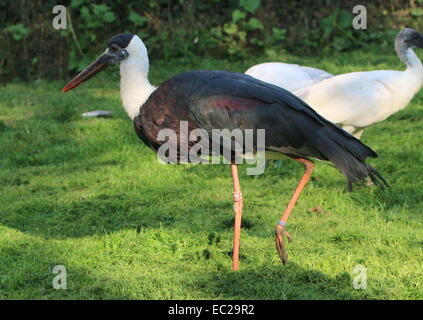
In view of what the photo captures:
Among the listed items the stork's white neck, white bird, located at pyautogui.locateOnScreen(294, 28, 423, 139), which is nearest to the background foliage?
the stork's white neck

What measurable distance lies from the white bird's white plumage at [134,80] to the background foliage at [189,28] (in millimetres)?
5025

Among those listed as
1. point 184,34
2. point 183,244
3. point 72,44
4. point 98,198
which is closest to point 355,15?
point 184,34

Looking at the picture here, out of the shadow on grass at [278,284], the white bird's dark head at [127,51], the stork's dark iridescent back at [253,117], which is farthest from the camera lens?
the white bird's dark head at [127,51]

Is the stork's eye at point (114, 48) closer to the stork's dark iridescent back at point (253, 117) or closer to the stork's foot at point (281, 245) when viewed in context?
the stork's dark iridescent back at point (253, 117)

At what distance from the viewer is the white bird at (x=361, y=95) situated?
605 cm

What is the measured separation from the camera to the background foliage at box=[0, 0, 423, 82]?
9586 millimetres

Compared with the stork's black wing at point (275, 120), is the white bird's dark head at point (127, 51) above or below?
above

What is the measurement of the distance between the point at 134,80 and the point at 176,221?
1164 millimetres

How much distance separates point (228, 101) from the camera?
4113 mm

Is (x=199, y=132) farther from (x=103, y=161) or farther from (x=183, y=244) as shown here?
(x=103, y=161)

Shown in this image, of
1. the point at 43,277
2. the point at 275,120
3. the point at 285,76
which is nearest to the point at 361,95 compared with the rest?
the point at 285,76

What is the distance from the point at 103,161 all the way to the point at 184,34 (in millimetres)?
3561

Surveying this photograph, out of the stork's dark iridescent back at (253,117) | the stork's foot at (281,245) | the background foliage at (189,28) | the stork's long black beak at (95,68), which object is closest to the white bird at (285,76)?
the stork's long black beak at (95,68)

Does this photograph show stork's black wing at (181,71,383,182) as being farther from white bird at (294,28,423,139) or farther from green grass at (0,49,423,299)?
white bird at (294,28,423,139)
